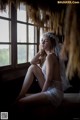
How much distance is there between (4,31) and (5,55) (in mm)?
98

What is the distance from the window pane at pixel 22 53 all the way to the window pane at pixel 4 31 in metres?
0.09

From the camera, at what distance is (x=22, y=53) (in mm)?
1186

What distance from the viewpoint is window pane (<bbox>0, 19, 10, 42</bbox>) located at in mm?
948

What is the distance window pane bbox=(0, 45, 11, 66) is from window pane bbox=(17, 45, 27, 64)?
67mm

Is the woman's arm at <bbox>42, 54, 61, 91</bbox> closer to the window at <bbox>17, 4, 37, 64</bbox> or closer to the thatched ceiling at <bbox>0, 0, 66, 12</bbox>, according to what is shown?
the window at <bbox>17, 4, 37, 64</bbox>

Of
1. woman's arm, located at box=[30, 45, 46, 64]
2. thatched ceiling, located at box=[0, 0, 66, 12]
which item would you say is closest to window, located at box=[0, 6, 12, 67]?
woman's arm, located at box=[30, 45, 46, 64]

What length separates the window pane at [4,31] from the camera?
948mm

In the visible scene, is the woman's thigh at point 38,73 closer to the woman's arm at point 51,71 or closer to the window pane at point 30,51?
the woman's arm at point 51,71

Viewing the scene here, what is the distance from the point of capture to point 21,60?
43.1 inches

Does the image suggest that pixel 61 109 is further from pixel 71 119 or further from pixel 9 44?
pixel 9 44

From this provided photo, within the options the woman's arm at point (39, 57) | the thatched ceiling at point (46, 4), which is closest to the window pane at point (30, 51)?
the woman's arm at point (39, 57)

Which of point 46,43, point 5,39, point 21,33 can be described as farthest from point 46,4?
point 21,33

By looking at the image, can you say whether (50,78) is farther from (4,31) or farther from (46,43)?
(4,31)

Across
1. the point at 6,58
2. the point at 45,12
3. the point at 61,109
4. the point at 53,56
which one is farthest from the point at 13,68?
the point at 45,12
